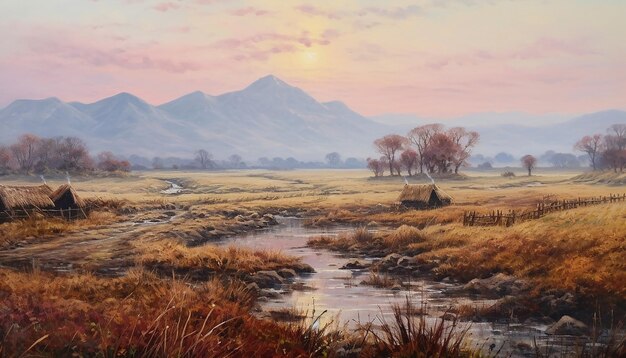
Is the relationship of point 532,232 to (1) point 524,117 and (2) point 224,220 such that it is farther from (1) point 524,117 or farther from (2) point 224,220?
(2) point 224,220

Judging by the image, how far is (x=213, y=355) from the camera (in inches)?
203

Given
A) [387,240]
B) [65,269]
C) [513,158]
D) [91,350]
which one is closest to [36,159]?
[65,269]

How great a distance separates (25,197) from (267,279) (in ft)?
37.2

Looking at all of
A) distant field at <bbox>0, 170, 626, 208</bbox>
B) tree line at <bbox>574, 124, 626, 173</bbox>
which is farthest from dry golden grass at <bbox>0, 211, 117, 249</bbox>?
tree line at <bbox>574, 124, 626, 173</bbox>

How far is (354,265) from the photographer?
602 inches

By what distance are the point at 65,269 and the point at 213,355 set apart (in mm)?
8329

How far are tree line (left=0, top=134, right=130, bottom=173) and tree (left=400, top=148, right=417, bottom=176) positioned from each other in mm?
13444

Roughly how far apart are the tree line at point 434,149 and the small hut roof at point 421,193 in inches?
26.4

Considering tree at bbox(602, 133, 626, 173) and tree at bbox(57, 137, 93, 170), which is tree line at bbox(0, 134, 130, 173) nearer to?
tree at bbox(57, 137, 93, 170)

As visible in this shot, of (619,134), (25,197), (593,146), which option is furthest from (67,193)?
(619,134)

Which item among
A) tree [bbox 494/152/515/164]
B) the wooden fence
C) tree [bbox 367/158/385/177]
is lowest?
the wooden fence

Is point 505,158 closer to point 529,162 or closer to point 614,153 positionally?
point 529,162

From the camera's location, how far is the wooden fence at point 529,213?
49.4 ft

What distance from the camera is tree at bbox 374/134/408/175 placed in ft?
77.3
